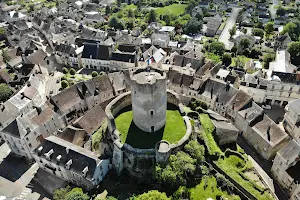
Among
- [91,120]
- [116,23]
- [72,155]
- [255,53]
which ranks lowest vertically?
[255,53]

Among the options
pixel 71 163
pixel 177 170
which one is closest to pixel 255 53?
pixel 177 170

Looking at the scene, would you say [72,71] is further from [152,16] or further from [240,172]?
[152,16]

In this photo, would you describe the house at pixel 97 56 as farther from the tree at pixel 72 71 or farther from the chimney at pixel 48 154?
the chimney at pixel 48 154

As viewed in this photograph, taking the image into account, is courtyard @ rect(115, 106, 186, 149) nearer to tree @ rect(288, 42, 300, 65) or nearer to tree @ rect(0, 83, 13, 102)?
tree @ rect(0, 83, 13, 102)

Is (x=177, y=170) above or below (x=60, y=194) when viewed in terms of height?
above

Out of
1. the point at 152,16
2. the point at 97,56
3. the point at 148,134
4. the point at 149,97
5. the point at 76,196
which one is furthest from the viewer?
the point at 152,16

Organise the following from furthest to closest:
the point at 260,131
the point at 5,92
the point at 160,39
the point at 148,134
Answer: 1. the point at 160,39
2. the point at 5,92
3. the point at 260,131
4. the point at 148,134
